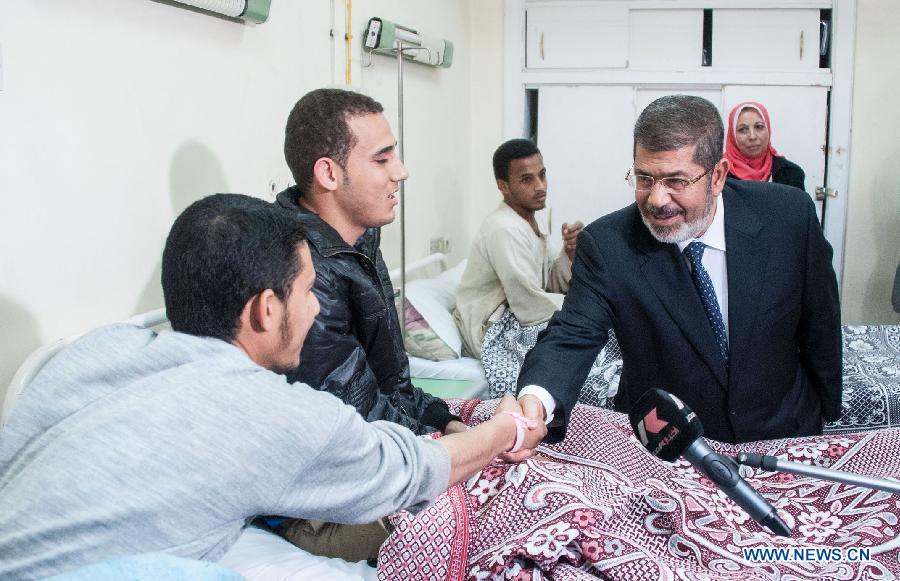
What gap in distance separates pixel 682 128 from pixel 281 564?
49.1 inches

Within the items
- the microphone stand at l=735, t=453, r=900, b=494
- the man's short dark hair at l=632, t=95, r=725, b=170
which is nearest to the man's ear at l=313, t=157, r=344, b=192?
the man's short dark hair at l=632, t=95, r=725, b=170

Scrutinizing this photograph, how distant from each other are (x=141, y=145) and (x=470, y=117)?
3.40 metres

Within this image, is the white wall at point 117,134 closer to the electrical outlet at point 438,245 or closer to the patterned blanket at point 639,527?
the patterned blanket at point 639,527

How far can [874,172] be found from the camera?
17.5 ft

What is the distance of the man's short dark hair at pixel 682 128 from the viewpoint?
196 cm

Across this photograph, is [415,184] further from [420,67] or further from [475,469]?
[475,469]

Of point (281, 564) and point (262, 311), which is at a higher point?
point (262, 311)

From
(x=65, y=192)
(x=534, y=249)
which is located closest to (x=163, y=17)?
(x=65, y=192)

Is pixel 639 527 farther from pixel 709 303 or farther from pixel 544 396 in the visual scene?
pixel 709 303

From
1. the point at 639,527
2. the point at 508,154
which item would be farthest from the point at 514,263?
the point at 639,527

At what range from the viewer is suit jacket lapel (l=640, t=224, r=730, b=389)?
81.8 inches

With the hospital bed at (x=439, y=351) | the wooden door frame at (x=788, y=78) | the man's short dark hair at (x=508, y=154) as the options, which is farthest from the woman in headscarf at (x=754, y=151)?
the hospital bed at (x=439, y=351)

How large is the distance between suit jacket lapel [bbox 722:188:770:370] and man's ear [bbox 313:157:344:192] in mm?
951

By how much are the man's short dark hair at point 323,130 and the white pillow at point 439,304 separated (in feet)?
5.48
